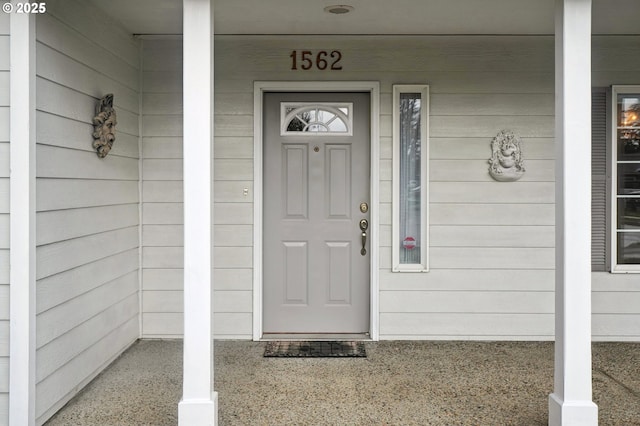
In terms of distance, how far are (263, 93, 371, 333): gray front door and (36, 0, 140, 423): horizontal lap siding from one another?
3.47ft

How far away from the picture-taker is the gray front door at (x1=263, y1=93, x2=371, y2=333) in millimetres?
4629

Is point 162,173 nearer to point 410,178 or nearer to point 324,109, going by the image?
point 324,109

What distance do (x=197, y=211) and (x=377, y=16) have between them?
202 cm

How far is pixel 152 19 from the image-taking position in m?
4.08

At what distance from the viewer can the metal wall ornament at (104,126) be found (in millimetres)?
3680

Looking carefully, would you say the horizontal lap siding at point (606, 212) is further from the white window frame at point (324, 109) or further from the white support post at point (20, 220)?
the white support post at point (20, 220)

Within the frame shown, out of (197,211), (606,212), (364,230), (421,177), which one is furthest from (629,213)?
(197,211)

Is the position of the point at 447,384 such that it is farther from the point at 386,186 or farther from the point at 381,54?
the point at 381,54

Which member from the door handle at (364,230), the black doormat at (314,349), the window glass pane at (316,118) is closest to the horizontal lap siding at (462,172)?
the door handle at (364,230)

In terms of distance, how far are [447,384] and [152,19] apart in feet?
10.1

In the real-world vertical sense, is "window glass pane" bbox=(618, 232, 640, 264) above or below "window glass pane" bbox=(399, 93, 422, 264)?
below

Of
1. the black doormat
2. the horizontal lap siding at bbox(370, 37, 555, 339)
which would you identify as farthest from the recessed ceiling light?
→ the black doormat

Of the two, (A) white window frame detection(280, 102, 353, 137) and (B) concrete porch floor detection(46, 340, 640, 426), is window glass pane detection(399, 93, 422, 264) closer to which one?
(A) white window frame detection(280, 102, 353, 137)

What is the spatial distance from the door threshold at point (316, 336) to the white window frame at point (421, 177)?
588mm
